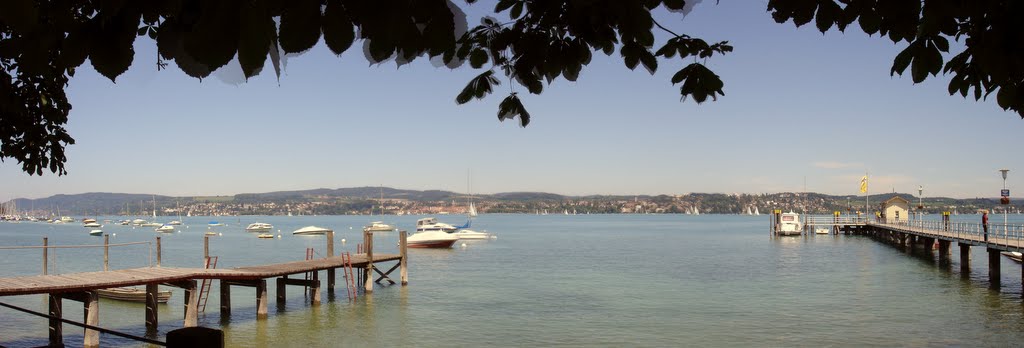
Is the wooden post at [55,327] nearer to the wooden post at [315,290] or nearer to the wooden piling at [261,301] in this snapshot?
the wooden piling at [261,301]

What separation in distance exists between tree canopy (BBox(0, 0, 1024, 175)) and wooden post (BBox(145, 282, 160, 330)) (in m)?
19.3

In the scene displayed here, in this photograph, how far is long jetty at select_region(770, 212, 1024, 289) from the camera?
35.2 meters

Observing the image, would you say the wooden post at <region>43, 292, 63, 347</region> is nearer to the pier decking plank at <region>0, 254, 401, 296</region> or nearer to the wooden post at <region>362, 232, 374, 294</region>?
the pier decking plank at <region>0, 254, 401, 296</region>

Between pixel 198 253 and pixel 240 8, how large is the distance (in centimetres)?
8412


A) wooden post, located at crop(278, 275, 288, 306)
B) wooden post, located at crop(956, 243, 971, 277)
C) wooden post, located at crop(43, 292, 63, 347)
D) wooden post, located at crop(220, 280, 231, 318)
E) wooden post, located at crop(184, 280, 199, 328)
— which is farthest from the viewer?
wooden post, located at crop(956, 243, 971, 277)

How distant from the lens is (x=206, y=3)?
165 centimetres

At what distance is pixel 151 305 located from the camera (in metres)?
23.5

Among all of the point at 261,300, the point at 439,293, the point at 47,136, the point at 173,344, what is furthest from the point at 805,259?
the point at 173,344

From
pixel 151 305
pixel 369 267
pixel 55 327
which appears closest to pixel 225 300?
pixel 151 305

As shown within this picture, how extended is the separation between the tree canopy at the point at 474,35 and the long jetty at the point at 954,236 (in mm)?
33487

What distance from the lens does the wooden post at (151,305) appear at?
22.6 meters

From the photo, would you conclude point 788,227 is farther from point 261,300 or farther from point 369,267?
point 261,300

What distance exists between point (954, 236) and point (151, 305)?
43.0 metres

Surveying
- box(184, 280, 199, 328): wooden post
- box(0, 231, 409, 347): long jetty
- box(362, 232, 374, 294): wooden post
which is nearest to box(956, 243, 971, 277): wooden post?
box(362, 232, 374, 294): wooden post
